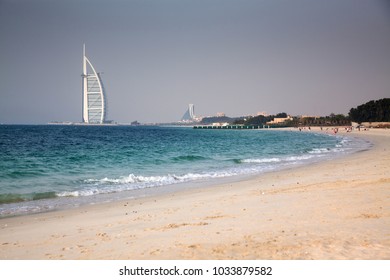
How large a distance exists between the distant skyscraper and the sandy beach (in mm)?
140414

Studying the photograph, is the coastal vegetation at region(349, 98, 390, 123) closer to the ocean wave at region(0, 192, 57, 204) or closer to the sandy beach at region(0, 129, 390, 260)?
the sandy beach at region(0, 129, 390, 260)

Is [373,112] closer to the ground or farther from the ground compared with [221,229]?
farther from the ground

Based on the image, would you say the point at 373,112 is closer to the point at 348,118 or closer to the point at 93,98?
the point at 348,118

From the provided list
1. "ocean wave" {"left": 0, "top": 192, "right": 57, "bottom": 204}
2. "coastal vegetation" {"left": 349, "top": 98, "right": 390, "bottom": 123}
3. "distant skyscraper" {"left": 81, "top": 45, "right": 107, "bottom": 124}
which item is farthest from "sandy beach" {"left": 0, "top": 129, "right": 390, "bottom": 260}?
"distant skyscraper" {"left": 81, "top": 45, "right": 107, "bottom": 124}

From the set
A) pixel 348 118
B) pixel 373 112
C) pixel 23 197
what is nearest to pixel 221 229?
pixel 23 197

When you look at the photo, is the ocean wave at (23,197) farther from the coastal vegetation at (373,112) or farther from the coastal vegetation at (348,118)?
the coastal vegetation at (373,112)

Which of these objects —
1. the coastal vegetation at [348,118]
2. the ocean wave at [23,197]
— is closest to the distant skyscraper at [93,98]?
the coastal vegetation at [348,118]

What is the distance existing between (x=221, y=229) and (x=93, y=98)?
147812 millimetres

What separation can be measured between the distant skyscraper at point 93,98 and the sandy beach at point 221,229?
461ft

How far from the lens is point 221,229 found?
4184 mm

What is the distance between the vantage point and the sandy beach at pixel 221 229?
3281 mm

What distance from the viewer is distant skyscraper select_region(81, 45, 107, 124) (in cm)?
13950
